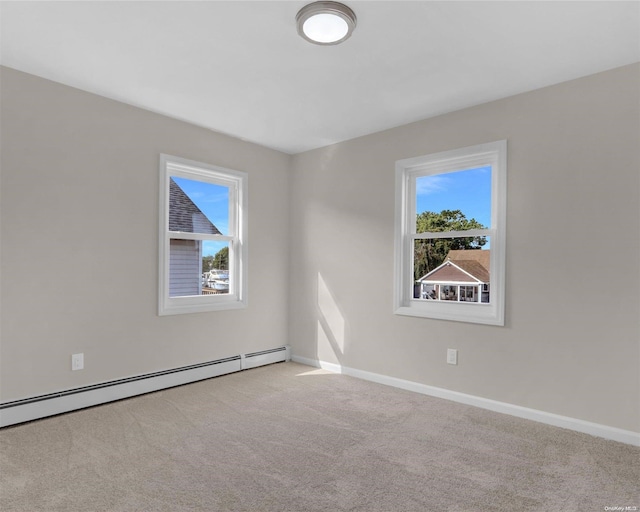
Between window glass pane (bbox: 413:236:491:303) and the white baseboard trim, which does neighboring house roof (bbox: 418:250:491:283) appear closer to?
window glass pane (bbox: 413:236:491:303)

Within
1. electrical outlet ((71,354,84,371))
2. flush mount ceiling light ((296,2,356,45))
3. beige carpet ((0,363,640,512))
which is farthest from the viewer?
electrical outlet ((71,354,84,371))

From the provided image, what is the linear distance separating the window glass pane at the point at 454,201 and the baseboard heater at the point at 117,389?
2.37m

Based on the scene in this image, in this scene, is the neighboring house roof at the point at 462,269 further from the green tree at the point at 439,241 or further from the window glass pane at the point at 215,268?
the window glass pane at the point at 215,268

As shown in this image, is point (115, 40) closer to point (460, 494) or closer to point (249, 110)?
point (249, 110)

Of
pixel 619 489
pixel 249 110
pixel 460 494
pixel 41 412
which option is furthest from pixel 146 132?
pixel 619 489

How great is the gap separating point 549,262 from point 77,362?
368 centimetres

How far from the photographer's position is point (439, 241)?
352cm

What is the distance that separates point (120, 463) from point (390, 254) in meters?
2.69

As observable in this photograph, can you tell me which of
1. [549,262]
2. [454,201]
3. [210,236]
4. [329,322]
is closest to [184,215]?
[210,236]

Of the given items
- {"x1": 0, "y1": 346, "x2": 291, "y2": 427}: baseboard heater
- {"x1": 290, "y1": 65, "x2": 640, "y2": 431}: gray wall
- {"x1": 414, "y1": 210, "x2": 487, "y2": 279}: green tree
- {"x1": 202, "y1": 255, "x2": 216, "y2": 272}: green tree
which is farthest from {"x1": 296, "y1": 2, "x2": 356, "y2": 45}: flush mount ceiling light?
{"x1": 0, "y1": 346, "x2": 291, "y2": 427}: baseboard heater

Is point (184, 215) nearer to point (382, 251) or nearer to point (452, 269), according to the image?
point (382, 251)

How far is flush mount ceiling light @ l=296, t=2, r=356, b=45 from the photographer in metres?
1.99

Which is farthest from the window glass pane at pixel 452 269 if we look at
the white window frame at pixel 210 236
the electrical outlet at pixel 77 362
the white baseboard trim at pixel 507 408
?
the electrical outlet at pixel 77 362

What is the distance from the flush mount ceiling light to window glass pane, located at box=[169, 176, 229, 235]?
2103mm
